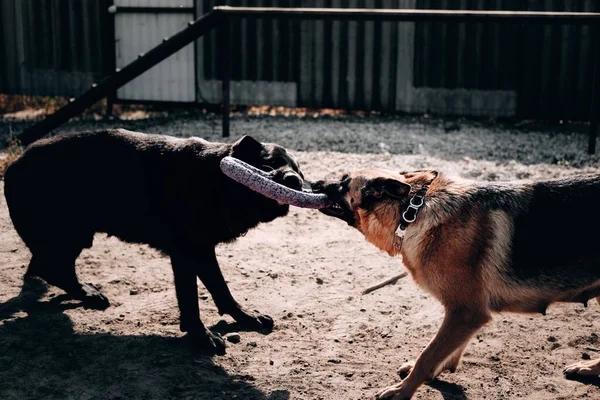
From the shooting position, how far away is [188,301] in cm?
476

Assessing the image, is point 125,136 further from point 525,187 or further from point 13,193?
point 525,187

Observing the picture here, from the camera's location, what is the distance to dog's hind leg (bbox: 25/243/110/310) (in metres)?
5.26

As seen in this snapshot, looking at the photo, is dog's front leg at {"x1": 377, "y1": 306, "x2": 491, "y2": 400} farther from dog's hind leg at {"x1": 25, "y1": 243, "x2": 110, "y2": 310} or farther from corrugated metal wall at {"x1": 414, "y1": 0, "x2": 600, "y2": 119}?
corrugated metal wall at {"x1": 414, "y1": 0, "x2": 600, "y2": 119}

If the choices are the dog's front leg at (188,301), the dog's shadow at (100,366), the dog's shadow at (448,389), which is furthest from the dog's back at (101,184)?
the dog's shadow at (448,389)

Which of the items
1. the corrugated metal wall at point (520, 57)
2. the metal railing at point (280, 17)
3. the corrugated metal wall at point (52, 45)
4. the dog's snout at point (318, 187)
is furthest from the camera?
the corrugated metal wall at point (52, 45)

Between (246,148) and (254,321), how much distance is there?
1251 millimetres

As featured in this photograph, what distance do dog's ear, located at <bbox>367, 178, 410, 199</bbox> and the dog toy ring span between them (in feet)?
1.23

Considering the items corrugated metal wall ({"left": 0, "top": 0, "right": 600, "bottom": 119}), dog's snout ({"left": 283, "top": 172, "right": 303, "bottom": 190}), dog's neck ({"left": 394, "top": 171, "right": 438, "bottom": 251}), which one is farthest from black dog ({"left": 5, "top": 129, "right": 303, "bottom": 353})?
corrugated metal wall ({"left": 0, "top": 0, "right": 600, "bottom": 119})

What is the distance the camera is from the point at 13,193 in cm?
515

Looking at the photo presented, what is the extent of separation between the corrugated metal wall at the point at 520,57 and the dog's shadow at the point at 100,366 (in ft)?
26.9

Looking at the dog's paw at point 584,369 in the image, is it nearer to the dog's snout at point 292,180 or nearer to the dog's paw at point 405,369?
the dog's paw at point 405,369

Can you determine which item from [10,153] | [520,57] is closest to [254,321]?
[10,153]

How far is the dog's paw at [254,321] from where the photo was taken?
5.04 metres

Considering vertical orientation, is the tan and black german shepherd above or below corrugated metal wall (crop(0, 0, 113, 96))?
below
